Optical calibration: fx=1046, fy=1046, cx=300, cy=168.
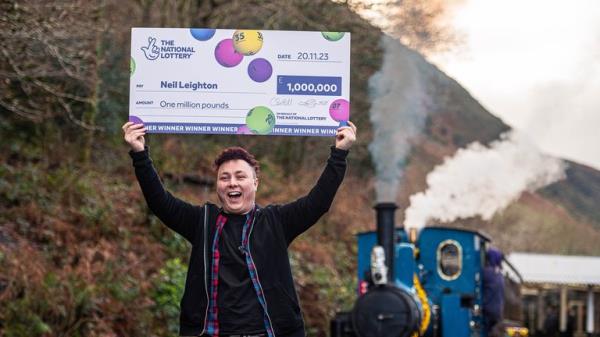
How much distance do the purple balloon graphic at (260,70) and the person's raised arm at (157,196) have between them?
76 centimetres

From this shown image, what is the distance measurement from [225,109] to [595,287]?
94.3 feet

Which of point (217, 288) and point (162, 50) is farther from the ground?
point (162, 50)

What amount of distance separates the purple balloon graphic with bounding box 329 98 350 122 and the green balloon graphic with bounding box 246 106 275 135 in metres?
0.31

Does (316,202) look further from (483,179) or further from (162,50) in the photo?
(483,179)

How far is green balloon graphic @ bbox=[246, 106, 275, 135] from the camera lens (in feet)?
17.8

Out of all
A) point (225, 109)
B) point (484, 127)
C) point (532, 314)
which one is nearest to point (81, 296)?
point (225, 109)

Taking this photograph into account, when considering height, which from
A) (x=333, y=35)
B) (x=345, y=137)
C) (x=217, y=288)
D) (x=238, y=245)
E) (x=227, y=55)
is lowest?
(x=217, y=288)

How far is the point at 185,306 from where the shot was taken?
4.82 m

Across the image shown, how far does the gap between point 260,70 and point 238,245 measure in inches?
44.2

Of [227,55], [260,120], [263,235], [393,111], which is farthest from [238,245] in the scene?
[393,111]

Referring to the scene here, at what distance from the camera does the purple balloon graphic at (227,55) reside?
5.55m

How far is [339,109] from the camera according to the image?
5.50 metres

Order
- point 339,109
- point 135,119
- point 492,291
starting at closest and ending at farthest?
point 135,119, point 339,109, point 492,291

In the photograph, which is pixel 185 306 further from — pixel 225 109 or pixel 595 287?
pixel 595 287
